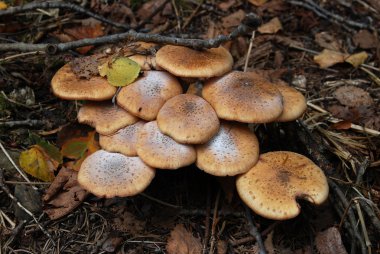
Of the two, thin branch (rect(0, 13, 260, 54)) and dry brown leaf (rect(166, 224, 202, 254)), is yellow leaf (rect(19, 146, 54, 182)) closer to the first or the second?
thin branch (rect(0, 13, 260, 54))

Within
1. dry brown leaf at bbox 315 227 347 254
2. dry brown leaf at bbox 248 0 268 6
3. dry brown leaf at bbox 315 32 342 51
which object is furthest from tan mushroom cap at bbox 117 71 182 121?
dry brown leaf at bbox 248 0 268 6

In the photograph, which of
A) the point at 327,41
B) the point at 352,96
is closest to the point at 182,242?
the point at 352,96

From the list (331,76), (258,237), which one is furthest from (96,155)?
(331,76)

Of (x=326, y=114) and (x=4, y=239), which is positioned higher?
(x=326, y=114)

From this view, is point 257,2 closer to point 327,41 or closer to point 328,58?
point 327,41

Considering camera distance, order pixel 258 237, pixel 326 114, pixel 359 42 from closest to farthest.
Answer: pixel 258 237 < pixel 326 114 < pixel 359 42

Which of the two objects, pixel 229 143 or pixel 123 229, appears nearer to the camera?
pixel 229 143

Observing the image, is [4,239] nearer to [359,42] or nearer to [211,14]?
[211,14]

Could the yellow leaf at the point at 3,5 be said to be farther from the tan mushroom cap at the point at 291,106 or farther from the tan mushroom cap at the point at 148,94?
the tan mushroom cap at the point at 291,106
